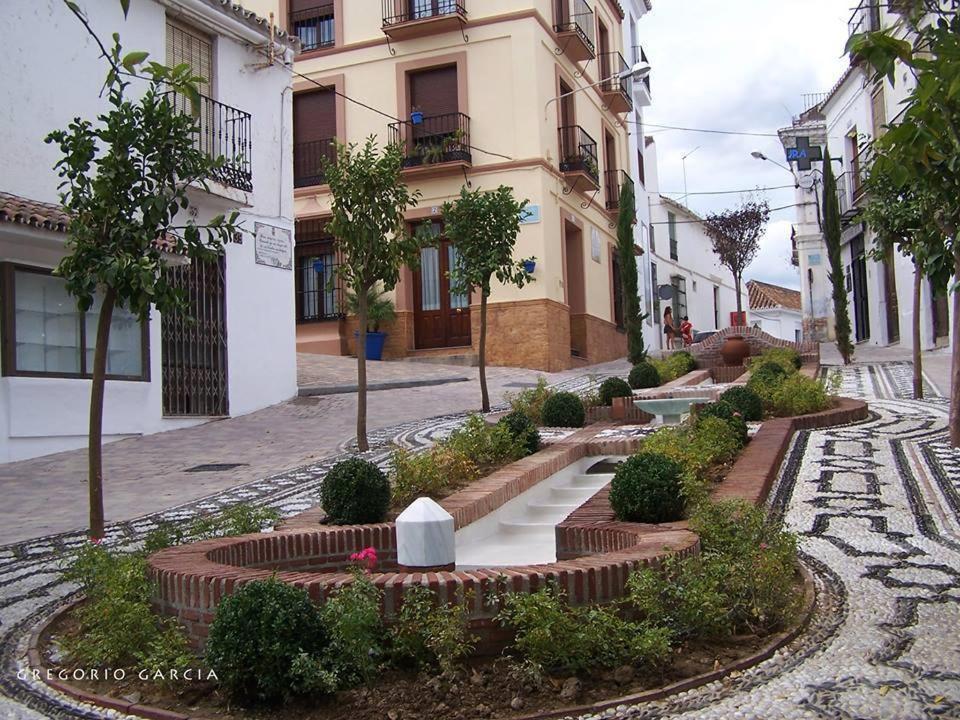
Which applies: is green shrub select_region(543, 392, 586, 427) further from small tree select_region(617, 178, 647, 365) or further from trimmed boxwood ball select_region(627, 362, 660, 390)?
small tree select_region(617, 178, 647, 365)

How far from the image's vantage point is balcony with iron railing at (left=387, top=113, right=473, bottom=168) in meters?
19.5

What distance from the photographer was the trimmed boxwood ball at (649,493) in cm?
517

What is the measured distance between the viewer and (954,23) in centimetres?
351

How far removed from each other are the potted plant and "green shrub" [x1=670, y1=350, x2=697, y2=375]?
630 cm

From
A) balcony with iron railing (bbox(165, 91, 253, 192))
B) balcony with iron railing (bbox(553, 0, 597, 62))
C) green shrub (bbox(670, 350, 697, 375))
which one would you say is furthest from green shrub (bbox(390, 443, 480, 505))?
balcony with iron railing (bbox(553, 0, 597, 62))

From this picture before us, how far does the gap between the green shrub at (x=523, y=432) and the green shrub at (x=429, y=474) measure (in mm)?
929

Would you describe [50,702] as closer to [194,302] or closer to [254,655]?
[254,655]

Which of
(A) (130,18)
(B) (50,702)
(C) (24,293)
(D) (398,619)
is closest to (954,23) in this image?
(D) (398,619)

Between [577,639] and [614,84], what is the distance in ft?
74.8

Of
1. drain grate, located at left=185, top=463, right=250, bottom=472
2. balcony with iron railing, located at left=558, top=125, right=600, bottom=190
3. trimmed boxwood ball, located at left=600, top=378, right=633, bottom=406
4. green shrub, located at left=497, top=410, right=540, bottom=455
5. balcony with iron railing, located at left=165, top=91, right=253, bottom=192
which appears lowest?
drain grate, located at left=185, top=463, right=250, bottom=472

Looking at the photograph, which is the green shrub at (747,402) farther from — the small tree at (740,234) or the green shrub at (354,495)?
the small tree at (740,234)

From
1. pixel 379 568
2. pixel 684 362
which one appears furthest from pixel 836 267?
pixel 379 568

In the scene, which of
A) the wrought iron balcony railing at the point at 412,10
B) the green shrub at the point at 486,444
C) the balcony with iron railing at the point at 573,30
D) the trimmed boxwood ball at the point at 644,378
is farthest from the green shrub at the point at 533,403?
the balcony with iron railing at the point at 573,30

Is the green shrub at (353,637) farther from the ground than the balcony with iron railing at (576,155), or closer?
closer
